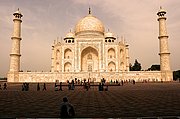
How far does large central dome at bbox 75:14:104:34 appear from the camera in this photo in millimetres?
40250

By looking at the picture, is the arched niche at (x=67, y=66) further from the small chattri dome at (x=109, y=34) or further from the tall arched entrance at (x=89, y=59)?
the small chattri dome at (x=109, y=34)

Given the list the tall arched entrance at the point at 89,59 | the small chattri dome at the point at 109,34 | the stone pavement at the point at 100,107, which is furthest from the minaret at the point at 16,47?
the stone pavement at the point at 100,107

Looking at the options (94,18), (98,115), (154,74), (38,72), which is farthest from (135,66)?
(98,115)

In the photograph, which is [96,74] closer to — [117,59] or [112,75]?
[112,75]

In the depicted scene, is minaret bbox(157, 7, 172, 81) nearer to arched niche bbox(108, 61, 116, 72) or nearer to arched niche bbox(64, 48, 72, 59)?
arched niche bbox(108, 61, 116, 72)

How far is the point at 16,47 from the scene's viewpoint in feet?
105

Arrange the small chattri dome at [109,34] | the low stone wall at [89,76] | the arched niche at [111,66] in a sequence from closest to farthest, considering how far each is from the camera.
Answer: the low stone wall at [89,76] → the arched niche at [111,66] → the small chattri dome at [109,34]

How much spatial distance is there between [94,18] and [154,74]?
17769mm

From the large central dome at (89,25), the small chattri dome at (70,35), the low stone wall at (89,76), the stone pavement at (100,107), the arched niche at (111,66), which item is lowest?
the stone pavement at (100,107)

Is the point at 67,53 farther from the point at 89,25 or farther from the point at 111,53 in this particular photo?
the point at 111,53

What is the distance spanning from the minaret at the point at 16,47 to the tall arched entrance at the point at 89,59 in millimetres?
11440

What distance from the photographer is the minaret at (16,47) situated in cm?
3150

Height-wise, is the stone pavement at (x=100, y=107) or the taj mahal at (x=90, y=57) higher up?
the taj mahal at (x=90, y=57)

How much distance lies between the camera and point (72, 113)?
17.8 feet
